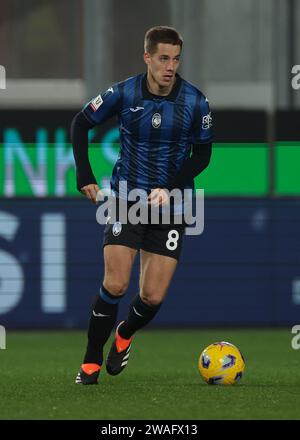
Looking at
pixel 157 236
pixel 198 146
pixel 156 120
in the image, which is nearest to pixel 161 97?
pixel 156 120

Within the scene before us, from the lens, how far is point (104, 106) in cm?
711

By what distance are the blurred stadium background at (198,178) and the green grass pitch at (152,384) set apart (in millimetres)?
599

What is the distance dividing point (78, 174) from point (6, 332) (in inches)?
190

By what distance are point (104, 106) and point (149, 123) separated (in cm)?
27

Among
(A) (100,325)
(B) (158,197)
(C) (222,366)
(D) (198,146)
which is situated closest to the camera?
(B) (158,197)

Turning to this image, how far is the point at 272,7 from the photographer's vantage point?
12594 mm

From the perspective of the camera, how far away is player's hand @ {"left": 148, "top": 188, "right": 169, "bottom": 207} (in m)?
6.83

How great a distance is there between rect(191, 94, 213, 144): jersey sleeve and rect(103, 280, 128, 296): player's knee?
977mm

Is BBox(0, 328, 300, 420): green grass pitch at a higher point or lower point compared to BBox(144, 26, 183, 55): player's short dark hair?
lower
